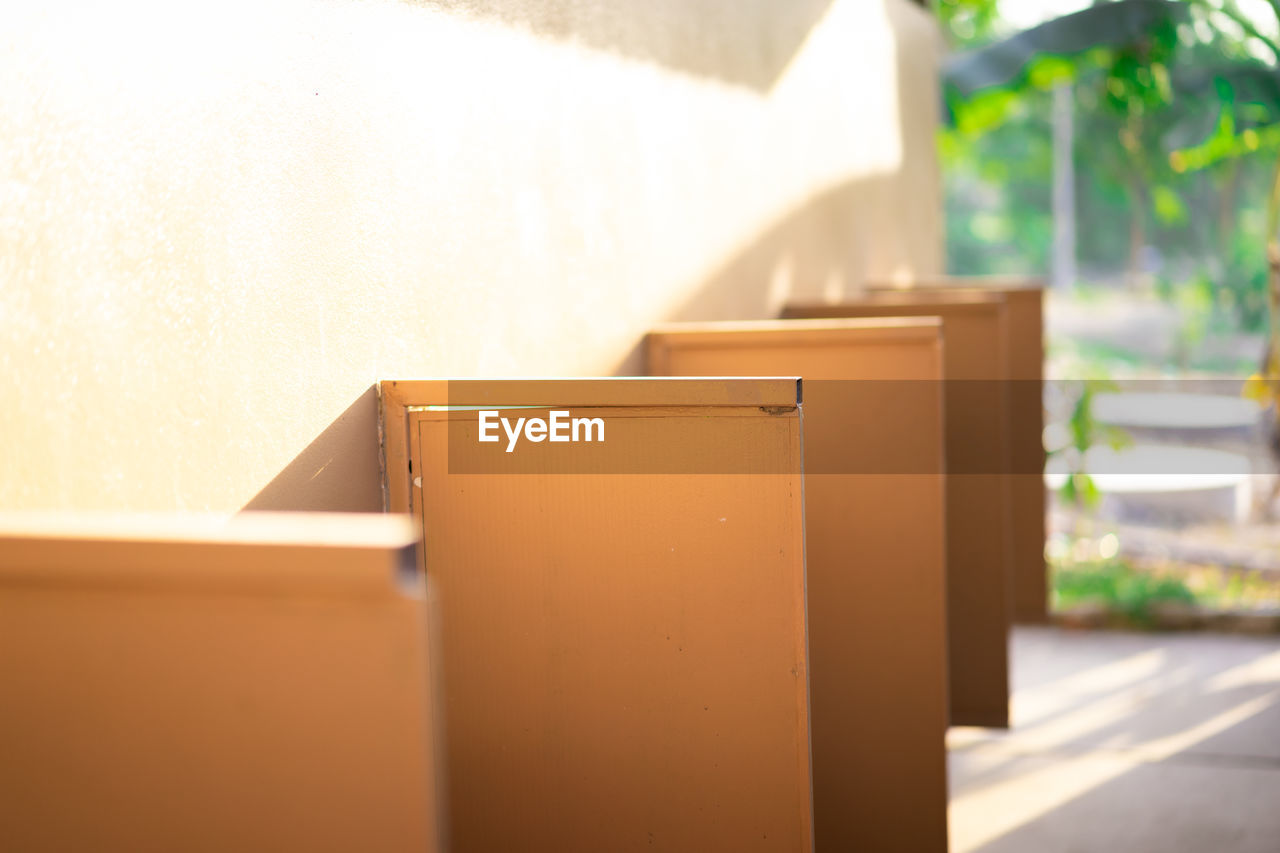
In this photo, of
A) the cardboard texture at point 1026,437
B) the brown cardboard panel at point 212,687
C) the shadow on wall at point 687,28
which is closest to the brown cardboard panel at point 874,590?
the shadow on wall at point 687,28

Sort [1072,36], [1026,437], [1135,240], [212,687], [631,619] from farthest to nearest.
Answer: [1135,240] < [1072,36] < [1026,437] < [631,619] < [212,687]

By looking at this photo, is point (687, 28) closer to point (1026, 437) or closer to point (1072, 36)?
point (1026, 437)

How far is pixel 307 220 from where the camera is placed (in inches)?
69.7

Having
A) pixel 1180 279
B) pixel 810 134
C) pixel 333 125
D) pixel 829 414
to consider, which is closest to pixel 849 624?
pixel 829 414

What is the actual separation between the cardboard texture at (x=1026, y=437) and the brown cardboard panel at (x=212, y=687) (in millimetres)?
3100

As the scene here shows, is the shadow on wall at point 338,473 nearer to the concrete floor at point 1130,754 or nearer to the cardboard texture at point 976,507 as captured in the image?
the cardboard texture at point 976,507

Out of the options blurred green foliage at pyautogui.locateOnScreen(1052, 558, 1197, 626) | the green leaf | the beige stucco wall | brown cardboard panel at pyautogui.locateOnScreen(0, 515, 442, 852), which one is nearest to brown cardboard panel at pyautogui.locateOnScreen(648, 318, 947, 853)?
the beige stucco wall

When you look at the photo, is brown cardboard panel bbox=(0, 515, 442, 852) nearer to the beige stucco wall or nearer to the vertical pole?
the beige stucco wall

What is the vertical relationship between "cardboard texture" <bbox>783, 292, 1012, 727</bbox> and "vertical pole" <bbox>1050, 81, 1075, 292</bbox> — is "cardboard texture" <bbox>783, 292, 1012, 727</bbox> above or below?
below

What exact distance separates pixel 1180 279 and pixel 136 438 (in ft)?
72.8

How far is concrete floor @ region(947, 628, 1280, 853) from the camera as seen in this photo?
3316 mm

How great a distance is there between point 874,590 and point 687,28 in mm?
1589

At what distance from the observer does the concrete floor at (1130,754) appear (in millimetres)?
3316

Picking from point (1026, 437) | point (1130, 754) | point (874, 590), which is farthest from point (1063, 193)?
point (874, 590)
